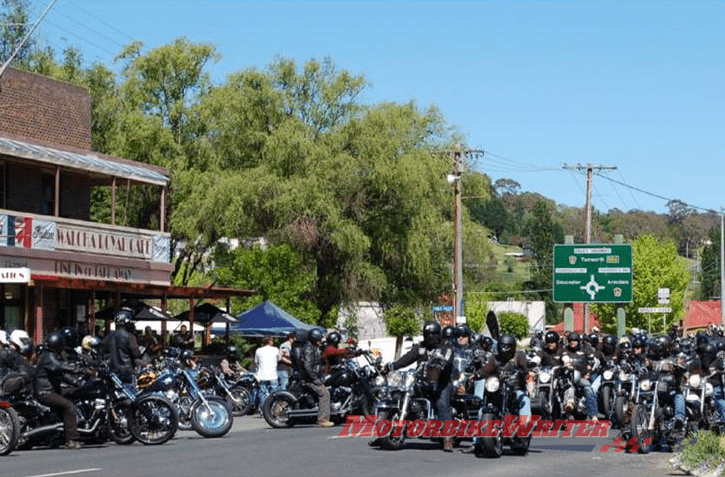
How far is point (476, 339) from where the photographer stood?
23594mm

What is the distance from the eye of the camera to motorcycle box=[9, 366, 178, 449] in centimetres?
1925

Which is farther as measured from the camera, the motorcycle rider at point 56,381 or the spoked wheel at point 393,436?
the motorcycle rider at point 56,381

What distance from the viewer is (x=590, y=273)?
45.2m

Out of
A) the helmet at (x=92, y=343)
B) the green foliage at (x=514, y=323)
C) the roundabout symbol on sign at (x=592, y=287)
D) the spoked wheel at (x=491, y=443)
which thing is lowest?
the green foliage at (x=514, y=323)

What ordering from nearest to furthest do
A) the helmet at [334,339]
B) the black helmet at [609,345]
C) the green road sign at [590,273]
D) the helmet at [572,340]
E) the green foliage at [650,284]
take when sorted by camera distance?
the helmet at [572,340], the helmet at [334,339], the black helmet at [609,345], the green road sign at [590,273], the green foliage at [650,284]

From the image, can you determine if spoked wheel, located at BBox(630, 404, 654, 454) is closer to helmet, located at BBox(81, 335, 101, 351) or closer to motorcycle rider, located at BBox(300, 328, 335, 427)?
motorcycle rider, located at BBox(300, 328, 335, 427)

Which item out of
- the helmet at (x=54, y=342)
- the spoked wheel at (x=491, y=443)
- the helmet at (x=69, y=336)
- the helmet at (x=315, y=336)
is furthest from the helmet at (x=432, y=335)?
the helmet at (x=315, y=336)

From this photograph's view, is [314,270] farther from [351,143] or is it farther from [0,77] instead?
[0,77]

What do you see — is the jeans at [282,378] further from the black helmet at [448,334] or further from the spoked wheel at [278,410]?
the black helmet at [448,334]

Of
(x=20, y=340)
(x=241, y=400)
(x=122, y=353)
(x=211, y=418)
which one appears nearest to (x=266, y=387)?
(x=241, y=400)

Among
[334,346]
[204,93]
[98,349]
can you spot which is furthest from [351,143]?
[98,349]

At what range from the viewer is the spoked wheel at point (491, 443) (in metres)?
17.3

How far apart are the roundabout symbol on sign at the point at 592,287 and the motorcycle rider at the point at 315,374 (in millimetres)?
23127

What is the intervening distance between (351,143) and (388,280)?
18.6ft
